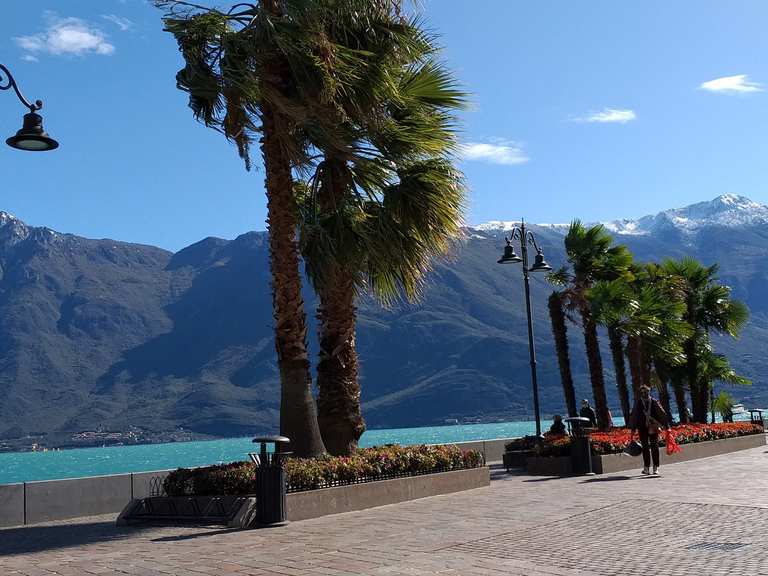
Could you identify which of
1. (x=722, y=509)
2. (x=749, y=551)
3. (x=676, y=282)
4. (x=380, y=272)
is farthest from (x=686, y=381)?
(x=749, y=551)

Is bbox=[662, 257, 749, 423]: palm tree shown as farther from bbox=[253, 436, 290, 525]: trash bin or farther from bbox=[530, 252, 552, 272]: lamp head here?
bbox=[253, 436, 290, 525]: trash bin

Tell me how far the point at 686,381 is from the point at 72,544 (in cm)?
3545

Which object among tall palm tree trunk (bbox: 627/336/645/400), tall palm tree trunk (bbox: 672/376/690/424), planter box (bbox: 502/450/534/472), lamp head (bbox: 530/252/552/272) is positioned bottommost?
planter box (bbox: 502/450/534/472)

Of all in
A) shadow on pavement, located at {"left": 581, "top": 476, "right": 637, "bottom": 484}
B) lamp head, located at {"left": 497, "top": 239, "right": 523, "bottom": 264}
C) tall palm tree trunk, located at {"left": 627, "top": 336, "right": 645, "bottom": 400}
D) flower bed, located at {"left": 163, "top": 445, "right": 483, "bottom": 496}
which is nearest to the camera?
flower bed, located at {"left": 163, "top": 445, "right": 483, "bottom": 496}

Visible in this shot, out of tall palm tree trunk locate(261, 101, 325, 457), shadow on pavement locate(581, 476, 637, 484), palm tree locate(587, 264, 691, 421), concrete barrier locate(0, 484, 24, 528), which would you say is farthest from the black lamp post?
concrete barrier locate(0, 484, 24, 528)

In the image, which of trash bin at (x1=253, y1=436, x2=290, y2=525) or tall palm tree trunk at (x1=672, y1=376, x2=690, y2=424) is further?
tall palm tree trunk at (x1=672, y1=376, x2=690, y2=424)

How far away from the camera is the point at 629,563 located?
7988mm

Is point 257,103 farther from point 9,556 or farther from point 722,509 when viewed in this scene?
point 722,509

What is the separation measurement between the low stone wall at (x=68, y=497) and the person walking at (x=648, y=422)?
9.90 meters

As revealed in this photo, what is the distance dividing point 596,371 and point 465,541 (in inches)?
777

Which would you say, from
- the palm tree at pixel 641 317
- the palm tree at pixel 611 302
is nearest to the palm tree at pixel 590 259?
the palm tree at pixel 641 317

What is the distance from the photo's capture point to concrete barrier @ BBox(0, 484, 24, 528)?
14.0 m

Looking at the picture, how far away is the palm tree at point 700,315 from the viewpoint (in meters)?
36.6

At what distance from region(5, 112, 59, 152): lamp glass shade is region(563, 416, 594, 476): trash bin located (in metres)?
12.7
